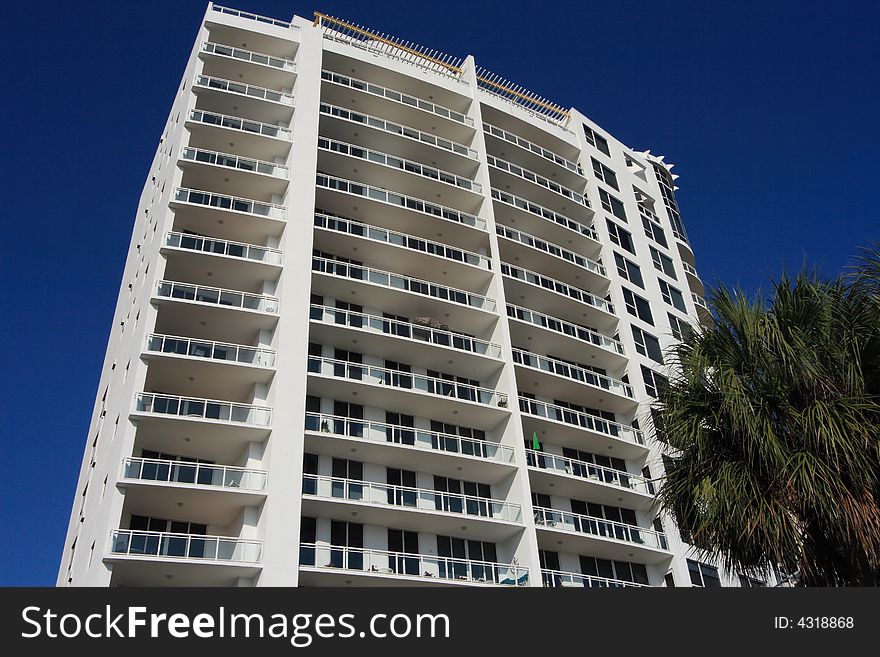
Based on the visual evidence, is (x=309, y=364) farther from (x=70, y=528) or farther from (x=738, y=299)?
(x=738, y=299)

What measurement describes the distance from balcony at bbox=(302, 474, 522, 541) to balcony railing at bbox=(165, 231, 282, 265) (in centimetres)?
1060

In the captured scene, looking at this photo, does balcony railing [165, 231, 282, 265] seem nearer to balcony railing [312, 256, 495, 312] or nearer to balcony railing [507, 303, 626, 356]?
balcony railing [312, 256, 495, 312]

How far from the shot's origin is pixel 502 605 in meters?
11.3

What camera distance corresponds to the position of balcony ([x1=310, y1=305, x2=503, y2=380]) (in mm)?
34812

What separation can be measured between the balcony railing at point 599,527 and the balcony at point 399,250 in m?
12.3

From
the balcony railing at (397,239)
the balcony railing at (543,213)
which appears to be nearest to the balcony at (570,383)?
the balcony railing at (397,239)

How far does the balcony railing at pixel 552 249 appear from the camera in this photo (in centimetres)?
4433

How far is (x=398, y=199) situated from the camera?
41500 millimetres

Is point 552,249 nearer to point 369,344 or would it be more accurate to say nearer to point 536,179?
point 536,179

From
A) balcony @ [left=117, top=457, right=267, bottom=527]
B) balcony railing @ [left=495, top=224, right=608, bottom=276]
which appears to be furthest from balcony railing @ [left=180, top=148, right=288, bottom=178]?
balcony @ [left=117, top=457, right=267, bottom=527]

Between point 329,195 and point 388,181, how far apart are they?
4.80m

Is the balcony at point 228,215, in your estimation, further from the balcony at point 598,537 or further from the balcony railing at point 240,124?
the balcony at point 598,537

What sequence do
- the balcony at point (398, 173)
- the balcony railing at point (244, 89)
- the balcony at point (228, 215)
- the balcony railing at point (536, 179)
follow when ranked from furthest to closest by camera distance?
the balcony railing at point (536, 179), the balcony at point (398, 173), the balcony railing at point (244, 89), the balcony at point (228, 215)

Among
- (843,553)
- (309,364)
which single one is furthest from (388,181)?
(843,553)
